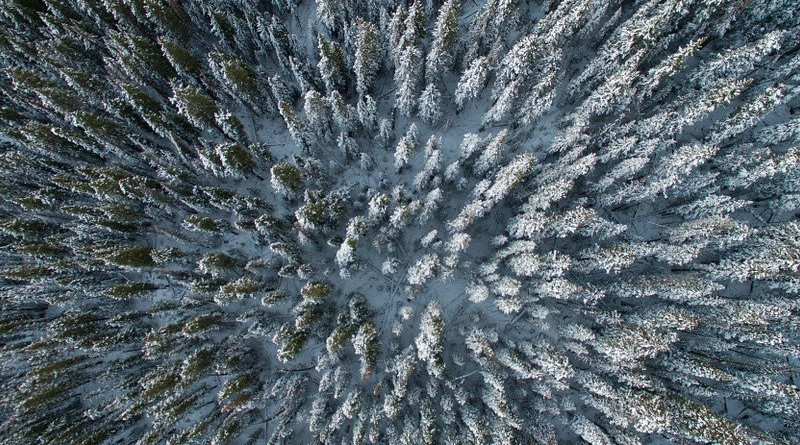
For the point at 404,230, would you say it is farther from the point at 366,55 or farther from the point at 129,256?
the point at 129,256

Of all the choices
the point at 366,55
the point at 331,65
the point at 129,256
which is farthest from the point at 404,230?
the point at 129,256

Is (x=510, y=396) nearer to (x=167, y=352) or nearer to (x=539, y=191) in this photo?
(x=539, y=191)

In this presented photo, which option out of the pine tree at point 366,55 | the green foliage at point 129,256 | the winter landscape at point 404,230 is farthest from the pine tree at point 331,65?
the green foliage at point 129,256

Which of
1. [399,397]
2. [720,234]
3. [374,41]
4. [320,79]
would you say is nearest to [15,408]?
[399,397]

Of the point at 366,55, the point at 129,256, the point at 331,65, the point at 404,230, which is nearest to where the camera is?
the point at 129,256

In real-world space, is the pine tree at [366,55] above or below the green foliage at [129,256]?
above

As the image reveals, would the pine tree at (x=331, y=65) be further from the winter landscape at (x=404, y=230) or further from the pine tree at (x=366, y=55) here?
the pine tree at (x=366, y=55)

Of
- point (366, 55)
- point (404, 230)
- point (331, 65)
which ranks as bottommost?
point (404, 230)

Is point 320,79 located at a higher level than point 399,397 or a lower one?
higher

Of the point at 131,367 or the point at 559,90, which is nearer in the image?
the point at 131,367
